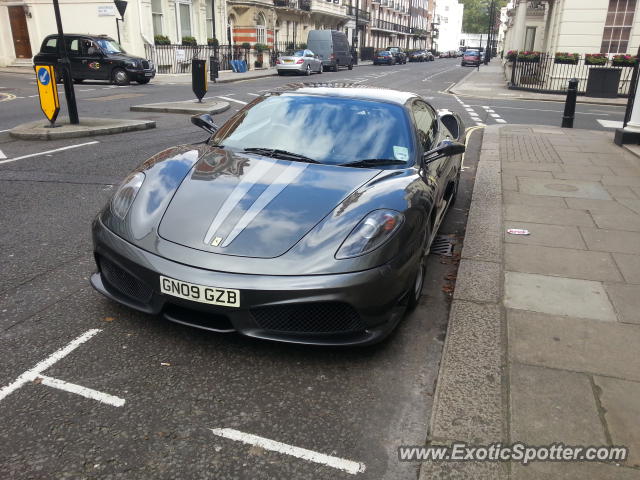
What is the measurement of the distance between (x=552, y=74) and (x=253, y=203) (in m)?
23.8

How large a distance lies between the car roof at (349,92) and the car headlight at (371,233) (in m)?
1.53

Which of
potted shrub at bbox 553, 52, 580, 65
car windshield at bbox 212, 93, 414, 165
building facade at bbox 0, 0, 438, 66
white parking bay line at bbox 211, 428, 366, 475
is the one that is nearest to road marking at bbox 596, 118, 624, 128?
potted shrub at bbox 553, 52, 580, 65

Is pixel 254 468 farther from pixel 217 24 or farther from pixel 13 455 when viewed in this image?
pixel 217 24

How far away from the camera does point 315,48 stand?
36688 mm

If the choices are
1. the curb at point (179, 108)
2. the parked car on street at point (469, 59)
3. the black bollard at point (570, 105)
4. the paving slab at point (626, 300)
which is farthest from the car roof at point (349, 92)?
the parked car on street at point (469, 59)

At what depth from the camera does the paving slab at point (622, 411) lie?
7.63ft

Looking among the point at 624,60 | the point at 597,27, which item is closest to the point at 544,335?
the point at 624,60

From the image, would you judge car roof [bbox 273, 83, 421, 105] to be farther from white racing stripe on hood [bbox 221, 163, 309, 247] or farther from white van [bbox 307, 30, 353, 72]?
white van [bbox 307, 30, 353, 72]

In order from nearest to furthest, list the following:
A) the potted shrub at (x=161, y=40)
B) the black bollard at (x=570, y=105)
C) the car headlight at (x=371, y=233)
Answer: the car headlight at (x=371, y=233)
the black bollard at (x=570, y=105)
the potted shrub at (x=161, y=40)

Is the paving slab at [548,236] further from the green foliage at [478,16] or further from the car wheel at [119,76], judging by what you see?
the green foliage at [478,16]

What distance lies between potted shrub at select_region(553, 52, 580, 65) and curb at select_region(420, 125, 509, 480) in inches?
822

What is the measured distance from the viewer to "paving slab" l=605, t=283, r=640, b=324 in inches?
137

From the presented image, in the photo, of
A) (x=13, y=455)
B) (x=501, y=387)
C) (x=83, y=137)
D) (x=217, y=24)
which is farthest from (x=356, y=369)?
(x=217, y=24)
